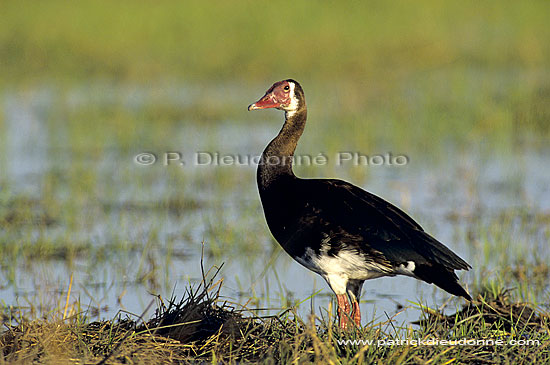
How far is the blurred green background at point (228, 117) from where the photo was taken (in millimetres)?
6605

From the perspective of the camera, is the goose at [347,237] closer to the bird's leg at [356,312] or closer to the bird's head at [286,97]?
the bird's leg at [356,312]

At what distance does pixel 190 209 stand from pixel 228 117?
3.52 metres

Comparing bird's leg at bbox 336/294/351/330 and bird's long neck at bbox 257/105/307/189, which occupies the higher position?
bird's long neck at bbox 257/105/307/189

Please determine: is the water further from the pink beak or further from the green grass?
the pink beak

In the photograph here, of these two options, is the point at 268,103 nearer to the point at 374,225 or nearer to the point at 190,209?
the point at 374,225

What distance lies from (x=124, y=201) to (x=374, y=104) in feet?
15.4

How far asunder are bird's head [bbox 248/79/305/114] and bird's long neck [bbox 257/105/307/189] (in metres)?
0.04

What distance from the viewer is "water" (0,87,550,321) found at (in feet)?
18.5

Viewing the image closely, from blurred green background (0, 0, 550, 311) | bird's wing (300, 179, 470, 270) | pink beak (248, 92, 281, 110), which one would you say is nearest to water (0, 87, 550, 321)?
blurred green background (0, 0, 550, 311)

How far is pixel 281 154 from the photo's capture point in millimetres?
5027

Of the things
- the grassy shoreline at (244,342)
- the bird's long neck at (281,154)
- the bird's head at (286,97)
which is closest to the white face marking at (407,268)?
the grassy shoreline at (244,342)

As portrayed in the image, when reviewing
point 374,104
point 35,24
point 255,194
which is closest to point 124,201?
point 255,194

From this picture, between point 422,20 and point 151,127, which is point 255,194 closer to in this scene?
point 151,127

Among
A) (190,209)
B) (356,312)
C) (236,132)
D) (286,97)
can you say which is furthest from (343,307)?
(236,132)
